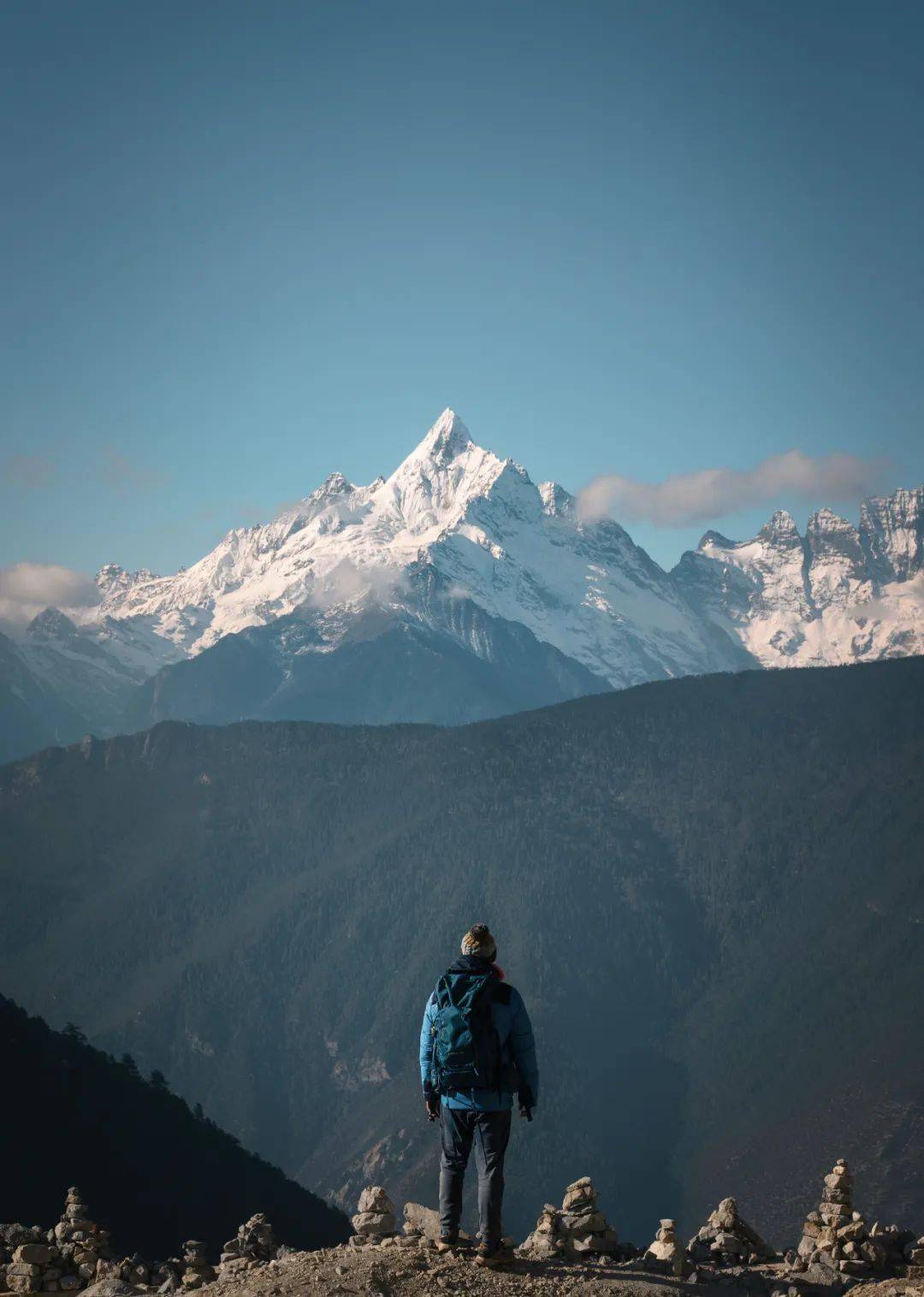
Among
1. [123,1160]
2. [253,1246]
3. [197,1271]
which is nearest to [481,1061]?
[197,1271]

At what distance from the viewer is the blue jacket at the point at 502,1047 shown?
2375 centimetres

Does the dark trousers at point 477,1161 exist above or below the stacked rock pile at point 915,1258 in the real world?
above

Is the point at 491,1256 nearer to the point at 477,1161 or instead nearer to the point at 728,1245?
the point at 477,1161

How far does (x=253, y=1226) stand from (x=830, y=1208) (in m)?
14.1

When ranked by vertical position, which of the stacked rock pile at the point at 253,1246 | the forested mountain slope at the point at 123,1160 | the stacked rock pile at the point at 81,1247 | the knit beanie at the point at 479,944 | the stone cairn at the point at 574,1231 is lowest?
the forested mountain slope at the point at 123,1160

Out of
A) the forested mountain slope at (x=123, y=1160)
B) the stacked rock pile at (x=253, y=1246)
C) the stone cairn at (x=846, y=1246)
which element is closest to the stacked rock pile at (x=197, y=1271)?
the stacked rock pile at (x=253, y=1246)

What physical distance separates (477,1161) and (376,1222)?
14.7ft

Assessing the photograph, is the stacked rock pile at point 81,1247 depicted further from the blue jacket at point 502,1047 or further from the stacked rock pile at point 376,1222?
the blue jacket at point 502,1047

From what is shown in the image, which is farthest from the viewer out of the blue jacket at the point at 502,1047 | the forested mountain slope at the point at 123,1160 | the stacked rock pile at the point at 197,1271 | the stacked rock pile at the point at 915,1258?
the forested mountain slope at the point at 123,1160

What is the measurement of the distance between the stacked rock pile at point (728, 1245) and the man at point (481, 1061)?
219 inches

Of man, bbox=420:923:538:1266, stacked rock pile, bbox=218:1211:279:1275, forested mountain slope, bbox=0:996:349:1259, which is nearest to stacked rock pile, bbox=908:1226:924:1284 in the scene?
man, bbox=420:923:538:1266

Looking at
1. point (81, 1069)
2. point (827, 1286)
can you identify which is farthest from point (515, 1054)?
point (81, 1069)

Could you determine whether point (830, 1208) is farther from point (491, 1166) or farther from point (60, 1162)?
point (60, 1162)

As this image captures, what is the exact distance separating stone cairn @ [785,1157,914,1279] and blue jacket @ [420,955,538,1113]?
7.17 m
